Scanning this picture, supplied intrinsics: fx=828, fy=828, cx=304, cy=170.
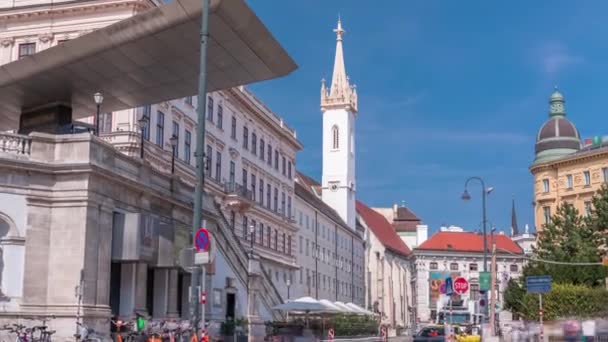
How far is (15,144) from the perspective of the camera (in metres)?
23.2

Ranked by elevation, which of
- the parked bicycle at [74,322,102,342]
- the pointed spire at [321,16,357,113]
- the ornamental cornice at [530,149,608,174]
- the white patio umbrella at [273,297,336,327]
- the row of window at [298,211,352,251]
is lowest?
the parked bicycle at [74,322,102,342]

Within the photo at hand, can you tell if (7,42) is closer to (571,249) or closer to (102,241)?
(102,241)

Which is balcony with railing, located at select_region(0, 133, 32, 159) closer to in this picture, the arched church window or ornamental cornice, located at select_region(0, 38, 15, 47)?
ornamental cornice, located at select_region(0, 38, 15, 47)

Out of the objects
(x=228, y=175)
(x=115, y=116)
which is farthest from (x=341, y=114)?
(x=115, y=116)

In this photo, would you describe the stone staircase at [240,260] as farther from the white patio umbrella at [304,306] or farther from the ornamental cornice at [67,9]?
the ornamental cornice at [67,9]

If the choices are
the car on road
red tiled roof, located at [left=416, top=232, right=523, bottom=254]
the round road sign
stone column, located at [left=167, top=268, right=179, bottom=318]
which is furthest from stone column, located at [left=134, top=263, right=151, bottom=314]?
red tiled roof, located at [left=416, top=232, right=523, bottom=254]

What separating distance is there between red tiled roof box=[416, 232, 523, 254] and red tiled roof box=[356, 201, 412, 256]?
5.51m

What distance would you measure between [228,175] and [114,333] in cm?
3728

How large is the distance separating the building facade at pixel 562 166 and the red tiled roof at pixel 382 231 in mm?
37346

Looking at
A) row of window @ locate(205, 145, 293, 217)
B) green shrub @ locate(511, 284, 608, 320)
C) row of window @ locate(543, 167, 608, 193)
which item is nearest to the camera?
green shrub @ locate(511, 284, 608, 320)

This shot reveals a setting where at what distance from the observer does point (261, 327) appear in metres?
34.1

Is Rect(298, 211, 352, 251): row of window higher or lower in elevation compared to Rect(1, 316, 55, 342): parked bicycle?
higher

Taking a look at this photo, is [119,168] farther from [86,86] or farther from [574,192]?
[574,192]

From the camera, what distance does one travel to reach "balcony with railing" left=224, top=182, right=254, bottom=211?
2336 inches
